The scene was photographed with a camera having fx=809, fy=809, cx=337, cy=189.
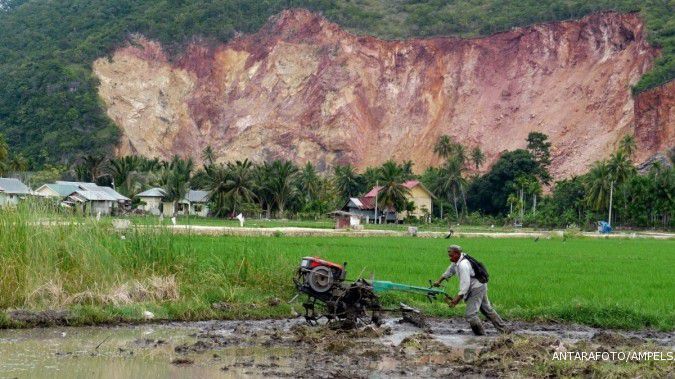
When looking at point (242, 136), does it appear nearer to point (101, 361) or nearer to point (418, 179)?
point (418, 179)

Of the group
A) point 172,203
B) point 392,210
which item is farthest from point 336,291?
point 392,210

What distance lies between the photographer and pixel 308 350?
11.0m

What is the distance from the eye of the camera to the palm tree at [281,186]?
72375mm

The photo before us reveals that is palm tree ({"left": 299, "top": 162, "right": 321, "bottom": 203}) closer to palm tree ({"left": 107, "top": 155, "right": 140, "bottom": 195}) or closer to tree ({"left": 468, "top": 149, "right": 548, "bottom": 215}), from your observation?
tree ({"left": 468, "top": 149, "right": 548, "bottom": 215})

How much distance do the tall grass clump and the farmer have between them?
5258 mm

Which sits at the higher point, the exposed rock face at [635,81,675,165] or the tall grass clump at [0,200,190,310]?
the exposed rock face at [635,81,675,165]

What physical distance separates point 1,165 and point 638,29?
63950 millimetres

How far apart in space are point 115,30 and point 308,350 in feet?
325

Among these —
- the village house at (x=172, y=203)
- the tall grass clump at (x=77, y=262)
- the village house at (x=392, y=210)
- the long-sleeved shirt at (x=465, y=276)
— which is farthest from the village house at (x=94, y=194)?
the long-sleeved shirt at (x=465, y=276)

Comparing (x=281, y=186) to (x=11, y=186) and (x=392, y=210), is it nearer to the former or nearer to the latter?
(x=392, y=210)

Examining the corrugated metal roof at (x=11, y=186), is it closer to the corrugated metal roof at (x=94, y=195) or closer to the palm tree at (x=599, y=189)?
the corrugated metal roof at (x=94, y=195)

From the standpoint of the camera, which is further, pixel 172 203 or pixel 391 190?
pixel 172 203

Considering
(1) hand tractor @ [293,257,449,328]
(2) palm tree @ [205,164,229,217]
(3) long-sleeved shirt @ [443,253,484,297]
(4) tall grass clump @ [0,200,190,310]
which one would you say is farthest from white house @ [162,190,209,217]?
(3) long-sleeved shirt @ [443,253,484,297]

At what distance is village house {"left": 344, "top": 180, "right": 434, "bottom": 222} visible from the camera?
254 ft
